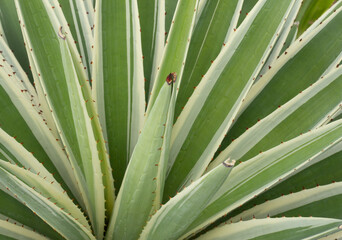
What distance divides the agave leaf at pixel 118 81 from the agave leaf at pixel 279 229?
207 mm

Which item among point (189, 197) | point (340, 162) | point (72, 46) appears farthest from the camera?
point (340, 162)

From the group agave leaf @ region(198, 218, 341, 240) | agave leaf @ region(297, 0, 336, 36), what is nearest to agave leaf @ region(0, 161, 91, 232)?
agave leaf @ region(198, 218, 341, 240)

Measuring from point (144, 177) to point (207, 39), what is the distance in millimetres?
353

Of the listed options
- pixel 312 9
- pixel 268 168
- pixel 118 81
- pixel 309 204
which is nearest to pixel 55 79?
pixel 118 81

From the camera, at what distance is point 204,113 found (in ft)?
2.39

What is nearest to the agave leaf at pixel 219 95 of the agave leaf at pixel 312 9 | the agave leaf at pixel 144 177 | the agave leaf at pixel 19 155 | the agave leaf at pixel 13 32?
the agave leaf at pixel 144 177

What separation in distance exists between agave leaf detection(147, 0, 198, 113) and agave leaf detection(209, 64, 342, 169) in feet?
0.58

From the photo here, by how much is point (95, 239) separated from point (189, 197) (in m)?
0.22

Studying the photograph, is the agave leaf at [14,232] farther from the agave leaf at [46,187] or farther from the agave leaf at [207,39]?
the agave leaf at [207,39]

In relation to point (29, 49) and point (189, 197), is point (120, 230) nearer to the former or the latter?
point (189, 197)

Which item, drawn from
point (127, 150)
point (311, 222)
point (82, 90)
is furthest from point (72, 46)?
point (311, 222)

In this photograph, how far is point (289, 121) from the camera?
76 centimetres

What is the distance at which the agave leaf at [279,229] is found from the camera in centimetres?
54

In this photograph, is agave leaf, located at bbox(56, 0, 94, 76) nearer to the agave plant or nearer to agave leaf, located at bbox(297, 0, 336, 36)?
the agave plant
